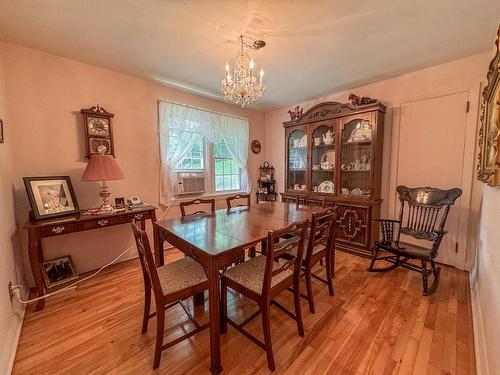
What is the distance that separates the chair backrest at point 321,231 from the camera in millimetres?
1671

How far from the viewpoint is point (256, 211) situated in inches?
92.9

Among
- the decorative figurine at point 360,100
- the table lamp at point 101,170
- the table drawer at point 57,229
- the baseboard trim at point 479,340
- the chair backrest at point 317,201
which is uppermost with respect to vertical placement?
the decorative figurine at point 360,100

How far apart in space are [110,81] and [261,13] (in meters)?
2.03

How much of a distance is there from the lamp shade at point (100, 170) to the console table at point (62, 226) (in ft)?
1.25

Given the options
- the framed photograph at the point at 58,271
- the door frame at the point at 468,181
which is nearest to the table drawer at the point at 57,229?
the framed photograph at the point at 58,271

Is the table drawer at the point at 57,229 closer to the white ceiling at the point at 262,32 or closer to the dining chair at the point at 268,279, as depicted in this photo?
the dining chair at the point at 268,279

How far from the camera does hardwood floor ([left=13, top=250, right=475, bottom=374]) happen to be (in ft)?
4.40

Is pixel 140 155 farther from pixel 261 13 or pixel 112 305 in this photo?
pixel 261 13

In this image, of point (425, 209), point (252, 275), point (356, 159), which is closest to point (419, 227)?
point (425, 209)

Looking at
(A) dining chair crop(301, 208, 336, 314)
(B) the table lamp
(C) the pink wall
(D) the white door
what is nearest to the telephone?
(C) the pink wall

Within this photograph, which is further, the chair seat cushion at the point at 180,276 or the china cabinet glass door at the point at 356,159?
the china cabinet glass door at the point at 356,159

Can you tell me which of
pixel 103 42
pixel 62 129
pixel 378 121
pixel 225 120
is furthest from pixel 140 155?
pixel 378 121

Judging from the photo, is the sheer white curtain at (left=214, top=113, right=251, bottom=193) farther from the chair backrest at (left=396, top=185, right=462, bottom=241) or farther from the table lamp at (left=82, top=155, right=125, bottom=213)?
the chair backrest at (left=396, top=185, right=462, bottom=241)

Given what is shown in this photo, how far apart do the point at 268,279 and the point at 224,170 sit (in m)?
2.81
